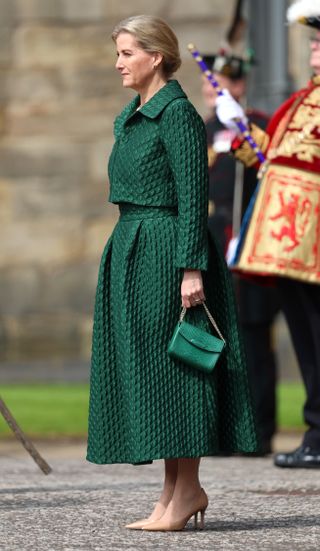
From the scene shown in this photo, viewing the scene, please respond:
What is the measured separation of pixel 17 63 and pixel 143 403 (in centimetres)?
985

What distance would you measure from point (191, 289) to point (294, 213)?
225cm

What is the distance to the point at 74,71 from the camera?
1522 centimetres

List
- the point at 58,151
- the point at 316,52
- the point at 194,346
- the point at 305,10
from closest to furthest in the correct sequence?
the point at 194,346 < the point at 305,10 < the point at 316,52 < the point at 58,151

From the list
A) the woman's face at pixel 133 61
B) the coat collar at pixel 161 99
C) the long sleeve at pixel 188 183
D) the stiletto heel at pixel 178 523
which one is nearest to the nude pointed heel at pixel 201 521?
the stiletto heel at pixel 178 523

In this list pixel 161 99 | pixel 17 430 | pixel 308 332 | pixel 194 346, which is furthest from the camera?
pixel 308 332

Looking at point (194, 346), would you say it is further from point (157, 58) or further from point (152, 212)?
point (157, 58)

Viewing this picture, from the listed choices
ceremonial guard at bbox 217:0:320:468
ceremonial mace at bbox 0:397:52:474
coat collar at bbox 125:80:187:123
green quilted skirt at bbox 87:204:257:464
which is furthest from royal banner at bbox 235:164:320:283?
coat collar at bbox 125:80:187:123

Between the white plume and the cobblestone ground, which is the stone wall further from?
the white plume

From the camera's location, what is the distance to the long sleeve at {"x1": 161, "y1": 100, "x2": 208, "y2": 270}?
5672 mm

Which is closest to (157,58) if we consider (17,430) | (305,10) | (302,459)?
(17,430)

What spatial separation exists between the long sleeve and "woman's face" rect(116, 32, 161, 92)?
173 mm

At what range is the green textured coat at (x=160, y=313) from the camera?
5.68m

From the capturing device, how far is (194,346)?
5.66 metres

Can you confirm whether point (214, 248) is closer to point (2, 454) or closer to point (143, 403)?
point (143, 403)
